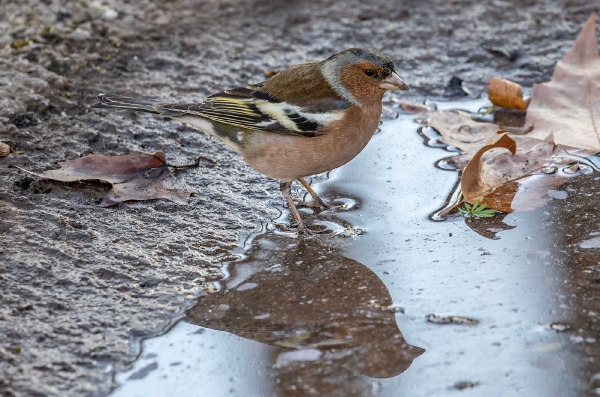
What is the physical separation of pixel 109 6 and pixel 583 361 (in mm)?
5705

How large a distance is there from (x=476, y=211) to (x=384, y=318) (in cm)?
123

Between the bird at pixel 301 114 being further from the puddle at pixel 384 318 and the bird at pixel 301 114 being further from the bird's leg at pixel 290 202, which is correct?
the puddle at pixel 384 318

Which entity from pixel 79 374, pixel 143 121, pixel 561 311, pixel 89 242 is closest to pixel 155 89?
pixel 143 121

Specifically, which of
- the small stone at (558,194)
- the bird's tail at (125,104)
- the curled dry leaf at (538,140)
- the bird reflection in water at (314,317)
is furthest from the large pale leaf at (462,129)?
the bird's tail at (125,104)

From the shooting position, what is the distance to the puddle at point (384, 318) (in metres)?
3.11

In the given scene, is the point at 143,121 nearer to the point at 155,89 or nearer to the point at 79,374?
the point at 155,89

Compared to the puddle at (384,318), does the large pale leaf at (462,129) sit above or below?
above

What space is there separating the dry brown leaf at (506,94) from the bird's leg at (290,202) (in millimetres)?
2000

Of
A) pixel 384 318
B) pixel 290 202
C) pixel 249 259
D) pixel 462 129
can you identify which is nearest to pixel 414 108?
pixel 462 129

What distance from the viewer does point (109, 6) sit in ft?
23.7

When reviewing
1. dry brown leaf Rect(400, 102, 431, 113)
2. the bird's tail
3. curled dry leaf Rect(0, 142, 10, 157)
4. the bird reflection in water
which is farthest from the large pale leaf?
curled dry leaf Rect(0, 142, 10, 157)

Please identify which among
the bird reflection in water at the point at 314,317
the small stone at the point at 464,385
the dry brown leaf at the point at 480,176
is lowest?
the bird reflection in water at the point at 314,317

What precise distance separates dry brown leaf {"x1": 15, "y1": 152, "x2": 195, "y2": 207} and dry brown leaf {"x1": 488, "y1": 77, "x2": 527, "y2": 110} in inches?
101

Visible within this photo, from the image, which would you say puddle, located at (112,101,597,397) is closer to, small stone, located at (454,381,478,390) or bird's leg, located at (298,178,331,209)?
small stone, located at (454,381,478,390)
